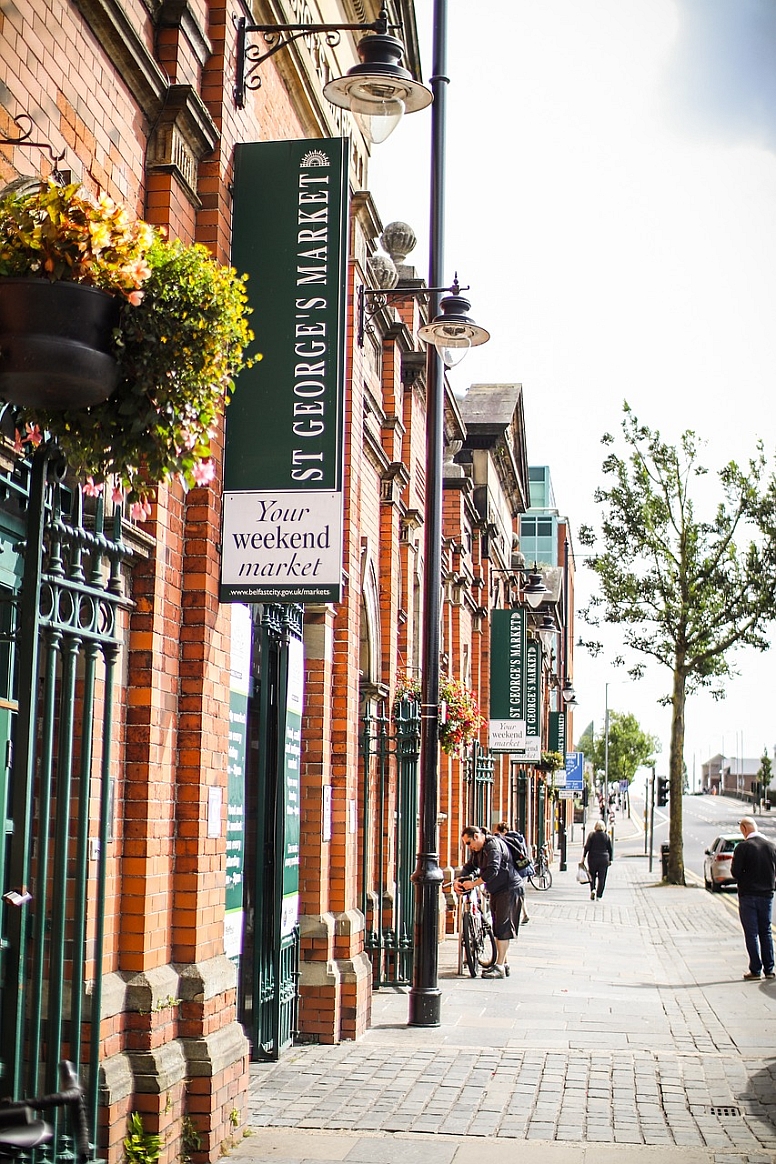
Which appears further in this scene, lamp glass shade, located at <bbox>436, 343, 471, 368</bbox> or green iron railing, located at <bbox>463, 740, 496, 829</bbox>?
green iron railing, located at <bbox>463, 740, 496, 829</bbox>

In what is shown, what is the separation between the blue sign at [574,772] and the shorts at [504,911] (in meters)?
33.7

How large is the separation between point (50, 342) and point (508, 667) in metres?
22.9

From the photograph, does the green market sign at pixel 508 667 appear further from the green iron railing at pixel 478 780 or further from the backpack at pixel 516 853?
the backpack at pixel 516 853

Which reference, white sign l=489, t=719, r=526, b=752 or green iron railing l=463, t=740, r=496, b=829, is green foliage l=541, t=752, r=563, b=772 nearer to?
green iron railing l=463, t=740, r=496, b=829

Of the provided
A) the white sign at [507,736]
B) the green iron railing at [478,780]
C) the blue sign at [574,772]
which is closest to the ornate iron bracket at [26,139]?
the green iron railing at [478,780]

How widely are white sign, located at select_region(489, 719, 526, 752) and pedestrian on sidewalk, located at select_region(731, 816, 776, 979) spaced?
28.5 feet

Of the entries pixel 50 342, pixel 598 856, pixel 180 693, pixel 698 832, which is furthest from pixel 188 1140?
pixel 698 832

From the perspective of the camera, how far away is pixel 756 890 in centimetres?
1546

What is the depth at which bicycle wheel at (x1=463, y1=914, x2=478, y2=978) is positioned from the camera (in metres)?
15.1

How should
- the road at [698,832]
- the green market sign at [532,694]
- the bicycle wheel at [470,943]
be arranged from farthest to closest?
the road at [698,832] → the green market sign at [532,694] → the bicycle wheel at [470,943]

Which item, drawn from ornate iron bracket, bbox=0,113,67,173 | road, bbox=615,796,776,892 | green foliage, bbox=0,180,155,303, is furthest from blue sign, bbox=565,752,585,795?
green foliage, bbox=0,180,155,303

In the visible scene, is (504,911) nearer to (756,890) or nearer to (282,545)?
(756,890)

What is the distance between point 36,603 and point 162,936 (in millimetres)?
2714

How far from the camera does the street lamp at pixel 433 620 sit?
36.8ft
